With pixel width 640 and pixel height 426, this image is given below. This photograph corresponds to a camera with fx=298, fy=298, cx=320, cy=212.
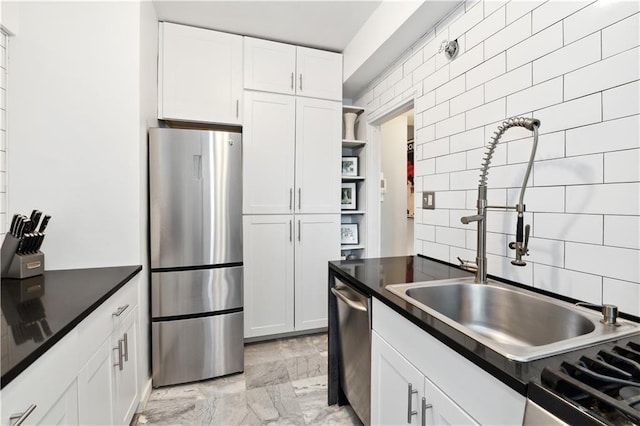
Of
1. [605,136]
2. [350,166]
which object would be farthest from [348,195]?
[605,136]

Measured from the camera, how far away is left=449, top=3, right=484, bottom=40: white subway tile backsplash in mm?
1528

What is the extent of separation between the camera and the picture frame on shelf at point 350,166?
2.94m

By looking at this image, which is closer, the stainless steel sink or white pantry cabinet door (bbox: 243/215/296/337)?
the stainless steel sink

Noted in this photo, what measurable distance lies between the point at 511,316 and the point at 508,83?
1027 millimetres

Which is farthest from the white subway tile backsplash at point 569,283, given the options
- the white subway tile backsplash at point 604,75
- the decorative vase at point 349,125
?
the decorative vase at point 349,125

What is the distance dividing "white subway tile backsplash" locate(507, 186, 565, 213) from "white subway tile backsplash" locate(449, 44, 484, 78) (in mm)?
→ 720

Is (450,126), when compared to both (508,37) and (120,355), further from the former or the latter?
(120,355)

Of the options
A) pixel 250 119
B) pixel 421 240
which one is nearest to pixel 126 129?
pixel 250 119

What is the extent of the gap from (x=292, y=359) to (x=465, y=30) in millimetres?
2459

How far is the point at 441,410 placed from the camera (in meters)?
0.86

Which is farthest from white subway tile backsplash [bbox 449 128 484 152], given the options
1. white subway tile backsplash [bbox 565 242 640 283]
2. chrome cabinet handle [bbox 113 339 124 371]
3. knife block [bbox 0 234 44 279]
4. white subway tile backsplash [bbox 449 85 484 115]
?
knife block [bbox 0 234 44 279]

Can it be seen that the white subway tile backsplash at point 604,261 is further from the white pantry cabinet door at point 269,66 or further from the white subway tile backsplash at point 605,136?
the white pantry cabinet door at point 269,66

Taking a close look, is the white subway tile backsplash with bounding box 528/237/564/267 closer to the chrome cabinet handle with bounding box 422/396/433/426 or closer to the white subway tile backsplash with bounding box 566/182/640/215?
the white subway tile backsplash with bounding box 566/182/640/215

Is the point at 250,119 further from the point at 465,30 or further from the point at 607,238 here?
the point at 607,238
